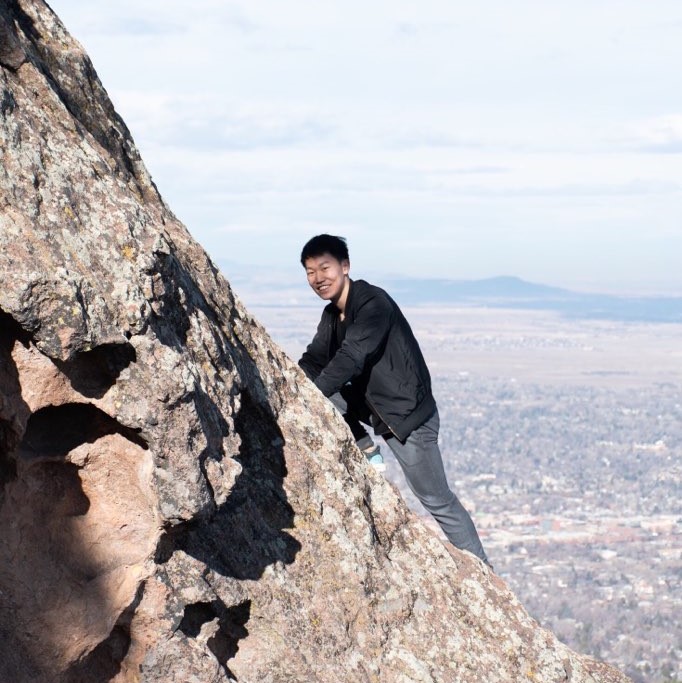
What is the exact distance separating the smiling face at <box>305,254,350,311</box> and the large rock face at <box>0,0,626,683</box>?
1341 millimetres

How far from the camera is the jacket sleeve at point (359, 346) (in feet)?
29.1

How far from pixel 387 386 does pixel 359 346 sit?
51cm

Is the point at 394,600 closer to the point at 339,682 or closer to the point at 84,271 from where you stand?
the point at 339,682

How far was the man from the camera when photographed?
9180 millimetres

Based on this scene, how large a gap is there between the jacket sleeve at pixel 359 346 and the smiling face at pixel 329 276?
297 mm

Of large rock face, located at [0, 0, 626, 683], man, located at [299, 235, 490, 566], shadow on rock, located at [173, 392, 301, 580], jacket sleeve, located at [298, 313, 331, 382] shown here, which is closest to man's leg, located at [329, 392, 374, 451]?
man, located at [299, 235, 490, 566]

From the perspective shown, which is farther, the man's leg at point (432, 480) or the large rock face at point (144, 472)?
the man's leg at point (432, 480)

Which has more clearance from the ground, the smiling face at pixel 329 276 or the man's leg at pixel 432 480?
the smiling face at pixel 329 276

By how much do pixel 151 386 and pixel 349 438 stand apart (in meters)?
2.55

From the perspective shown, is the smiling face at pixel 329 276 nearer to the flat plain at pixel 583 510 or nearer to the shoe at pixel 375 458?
the shoe at pixel 375 458

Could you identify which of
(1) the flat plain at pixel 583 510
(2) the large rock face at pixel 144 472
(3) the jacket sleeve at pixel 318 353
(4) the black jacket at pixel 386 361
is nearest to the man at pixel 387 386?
(4) the black jacket at pixel 386 361

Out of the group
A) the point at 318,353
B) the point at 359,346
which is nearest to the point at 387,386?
the point at 359,346

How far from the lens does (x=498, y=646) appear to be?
8.29 m

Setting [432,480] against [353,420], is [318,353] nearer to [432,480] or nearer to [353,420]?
[353,420]
